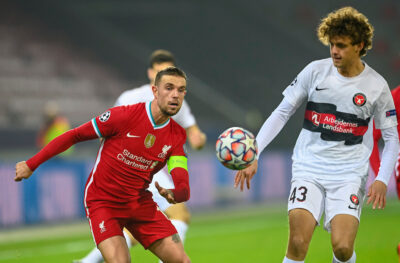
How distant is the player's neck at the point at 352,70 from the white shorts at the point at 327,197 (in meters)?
0.82

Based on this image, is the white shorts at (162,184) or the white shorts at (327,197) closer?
the white shorts at (327,197)

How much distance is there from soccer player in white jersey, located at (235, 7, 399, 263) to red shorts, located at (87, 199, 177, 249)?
727mm

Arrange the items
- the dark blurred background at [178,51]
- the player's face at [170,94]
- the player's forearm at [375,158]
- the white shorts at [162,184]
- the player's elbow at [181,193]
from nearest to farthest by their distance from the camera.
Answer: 1. the player's elbow at [181,193]
2. the player's face at [170,94]
3. the player's forearm at [375,158]
4. the white shorts at [162,184]
5. the dark blurred background at [178,51]

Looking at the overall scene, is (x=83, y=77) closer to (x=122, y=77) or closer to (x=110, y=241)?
(x=122, y=77)

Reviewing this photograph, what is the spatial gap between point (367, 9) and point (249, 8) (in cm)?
418

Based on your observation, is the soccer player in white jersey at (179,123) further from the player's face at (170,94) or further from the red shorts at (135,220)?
the player's face at (170,94)

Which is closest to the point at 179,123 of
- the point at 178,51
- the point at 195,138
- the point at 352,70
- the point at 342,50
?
the point at 195,138

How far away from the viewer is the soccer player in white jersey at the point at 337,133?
5230mm

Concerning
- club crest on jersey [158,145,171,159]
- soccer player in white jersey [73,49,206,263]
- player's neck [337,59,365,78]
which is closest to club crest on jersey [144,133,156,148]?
club crest on jersey [158,145,171,159]

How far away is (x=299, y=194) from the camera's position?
5344 mm

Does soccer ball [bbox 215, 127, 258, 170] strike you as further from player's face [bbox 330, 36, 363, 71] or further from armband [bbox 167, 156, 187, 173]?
player's face [bbox 330, 36, 363, 71]

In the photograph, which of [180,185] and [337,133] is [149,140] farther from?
[337,133]

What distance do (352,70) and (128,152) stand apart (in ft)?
6.09

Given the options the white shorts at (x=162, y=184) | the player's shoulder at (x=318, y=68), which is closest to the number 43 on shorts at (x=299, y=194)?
the player's shoulder at (x=318, y=68)
